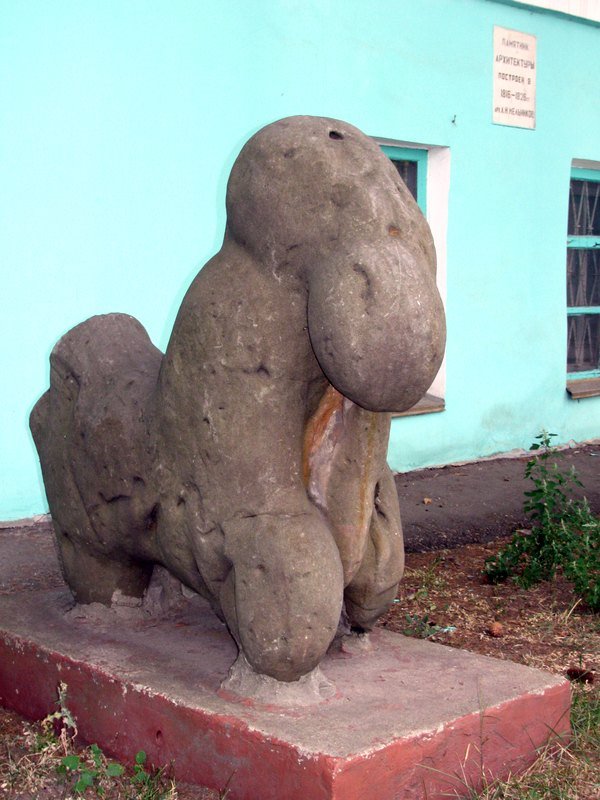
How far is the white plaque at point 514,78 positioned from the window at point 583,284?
91 centimetres

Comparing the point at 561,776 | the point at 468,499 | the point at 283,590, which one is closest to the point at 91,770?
the point at 283,590

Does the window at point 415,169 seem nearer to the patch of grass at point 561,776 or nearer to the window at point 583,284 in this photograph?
the window at point 583,284

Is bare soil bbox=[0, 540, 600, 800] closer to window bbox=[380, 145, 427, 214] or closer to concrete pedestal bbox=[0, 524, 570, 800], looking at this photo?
concrete pedestal bbox=[0, 524, 570, 800]

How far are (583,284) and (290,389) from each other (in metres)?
6.36

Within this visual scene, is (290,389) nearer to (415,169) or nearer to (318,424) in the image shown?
(318,424)

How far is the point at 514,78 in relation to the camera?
752cm

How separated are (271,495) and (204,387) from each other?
0.33 meters

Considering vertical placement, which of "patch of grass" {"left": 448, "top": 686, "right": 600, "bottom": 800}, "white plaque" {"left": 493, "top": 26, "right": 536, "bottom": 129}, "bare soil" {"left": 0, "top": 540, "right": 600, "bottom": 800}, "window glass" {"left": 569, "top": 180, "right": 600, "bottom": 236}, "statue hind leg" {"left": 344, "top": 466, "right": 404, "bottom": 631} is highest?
"white plaque" {"left": 493, "top": 26, "right": 536, "bottom": 129}

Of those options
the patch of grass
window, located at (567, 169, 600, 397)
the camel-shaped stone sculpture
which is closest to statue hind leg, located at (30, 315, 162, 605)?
the camel-shaped stone sculpture

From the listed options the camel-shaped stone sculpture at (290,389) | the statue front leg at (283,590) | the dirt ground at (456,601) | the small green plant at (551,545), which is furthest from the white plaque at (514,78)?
the statue front leg at (283,590)

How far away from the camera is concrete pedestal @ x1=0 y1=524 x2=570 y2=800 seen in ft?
8.02

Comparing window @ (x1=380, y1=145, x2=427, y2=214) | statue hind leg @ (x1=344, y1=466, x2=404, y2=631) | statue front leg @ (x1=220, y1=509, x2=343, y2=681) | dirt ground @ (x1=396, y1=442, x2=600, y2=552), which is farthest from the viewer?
window @ (x1=380, y1=145, x2=427, y2=214)

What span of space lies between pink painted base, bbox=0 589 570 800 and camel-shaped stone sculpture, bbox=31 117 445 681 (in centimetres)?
19

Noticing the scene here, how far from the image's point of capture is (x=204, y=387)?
270cm
